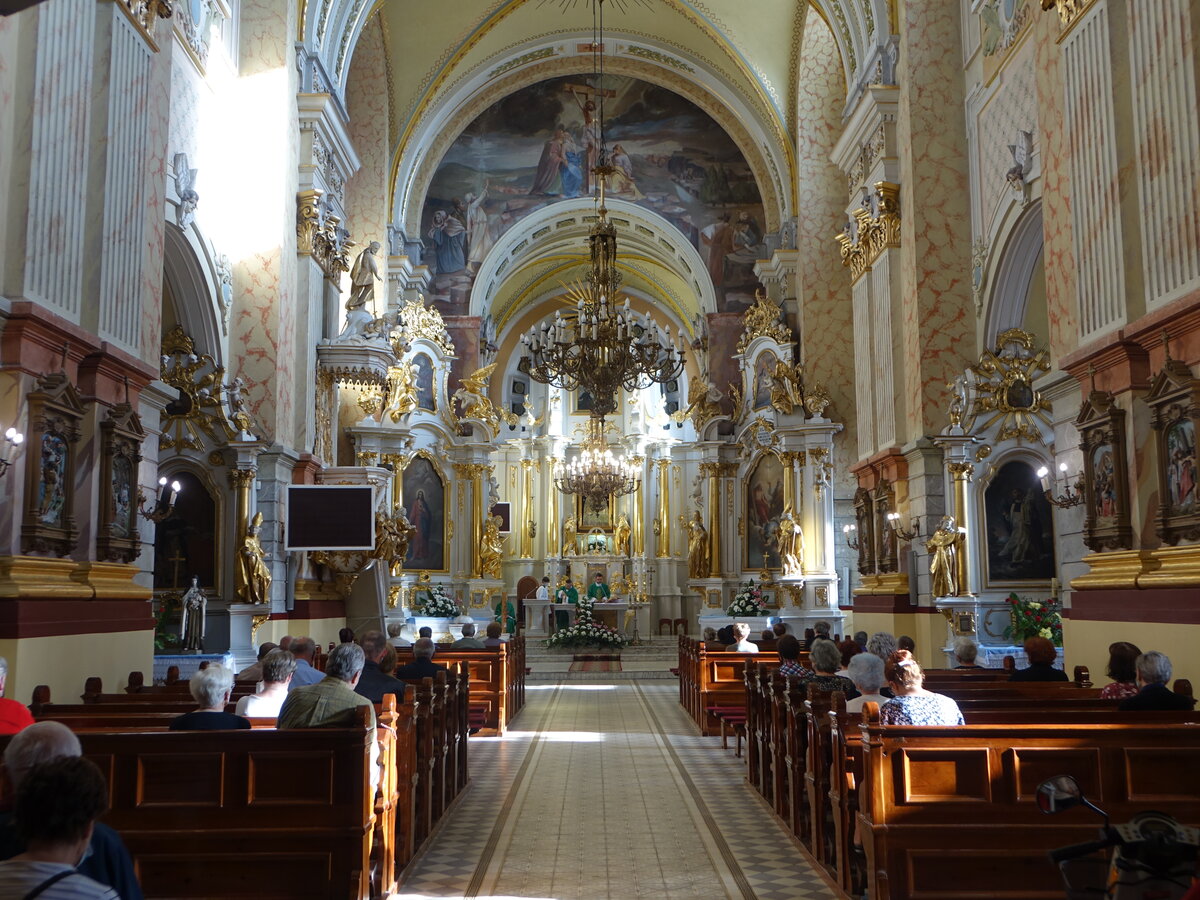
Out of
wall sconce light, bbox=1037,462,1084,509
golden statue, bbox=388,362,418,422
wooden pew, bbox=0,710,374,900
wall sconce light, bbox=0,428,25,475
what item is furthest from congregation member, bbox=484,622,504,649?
golden statue, bbox=388,362,418,422

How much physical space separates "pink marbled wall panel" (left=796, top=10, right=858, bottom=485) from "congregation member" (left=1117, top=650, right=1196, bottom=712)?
14.8 meters

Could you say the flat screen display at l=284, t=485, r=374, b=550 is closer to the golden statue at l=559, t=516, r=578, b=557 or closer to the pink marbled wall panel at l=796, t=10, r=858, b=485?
the pink marbled wall panel at l=796, t=10, r=858, b=485

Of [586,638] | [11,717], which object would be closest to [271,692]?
[11,717]

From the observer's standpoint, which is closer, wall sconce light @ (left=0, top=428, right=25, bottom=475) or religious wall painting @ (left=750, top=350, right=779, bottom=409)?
wall sconce light @ (left=0, top=428, right=25, bottom=475)

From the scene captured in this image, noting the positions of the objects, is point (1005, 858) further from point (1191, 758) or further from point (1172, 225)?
point (1172, 225)

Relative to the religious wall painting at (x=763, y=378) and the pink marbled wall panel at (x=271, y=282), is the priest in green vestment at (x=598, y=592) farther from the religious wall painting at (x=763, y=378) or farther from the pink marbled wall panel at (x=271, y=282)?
the pink marbled wall panel at (x=271, y=282)

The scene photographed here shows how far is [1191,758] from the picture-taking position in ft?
15.3

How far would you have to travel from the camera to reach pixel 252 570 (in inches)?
471

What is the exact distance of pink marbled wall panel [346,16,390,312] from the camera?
66.9 ft

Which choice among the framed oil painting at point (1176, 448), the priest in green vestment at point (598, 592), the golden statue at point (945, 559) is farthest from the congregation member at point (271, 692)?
the priest in green vestment at point (598, 592)

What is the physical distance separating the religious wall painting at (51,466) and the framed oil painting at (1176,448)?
22.5ft

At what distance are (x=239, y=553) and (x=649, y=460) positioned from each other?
68.4 feet

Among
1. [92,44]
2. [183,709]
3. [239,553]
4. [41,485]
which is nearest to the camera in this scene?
[183,709]

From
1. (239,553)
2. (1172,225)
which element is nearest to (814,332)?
(239,553)
